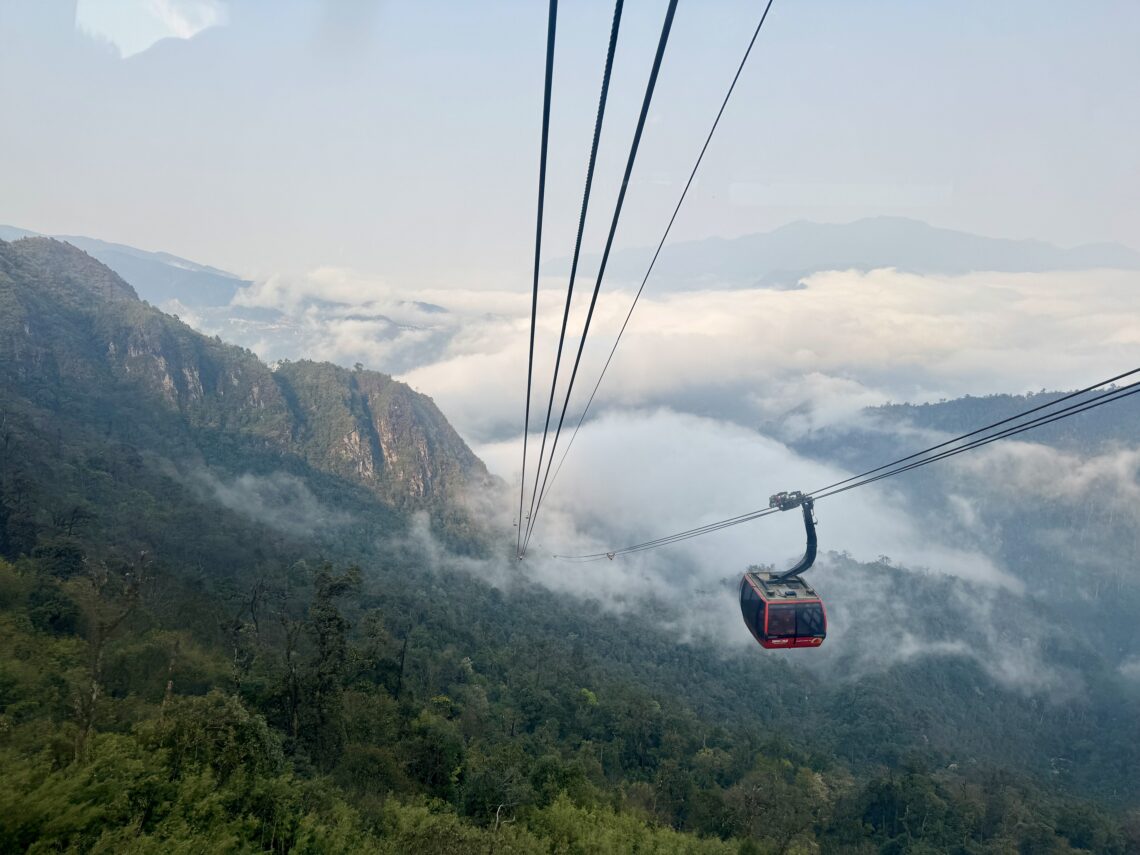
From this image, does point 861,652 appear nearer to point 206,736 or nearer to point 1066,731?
point 1066,731

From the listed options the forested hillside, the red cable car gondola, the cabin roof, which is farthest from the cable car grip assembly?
the forested hillside

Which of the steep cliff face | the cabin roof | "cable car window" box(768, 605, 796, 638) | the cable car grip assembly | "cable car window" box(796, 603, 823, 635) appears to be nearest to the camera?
the cable car grip assembly

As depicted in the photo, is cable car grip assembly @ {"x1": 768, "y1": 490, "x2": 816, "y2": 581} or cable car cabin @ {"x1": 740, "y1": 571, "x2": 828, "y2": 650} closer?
cable car grip assembly @ {"x1": 768, "y1": 490, "x2": 816, "y2": 581}

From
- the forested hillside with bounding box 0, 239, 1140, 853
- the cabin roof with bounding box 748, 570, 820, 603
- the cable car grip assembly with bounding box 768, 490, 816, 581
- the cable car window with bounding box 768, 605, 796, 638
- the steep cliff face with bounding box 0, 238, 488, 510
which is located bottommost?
the forested hillside with bounding box 0, 239, 1140, 853

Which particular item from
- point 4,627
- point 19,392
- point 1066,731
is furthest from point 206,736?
point 1066,731

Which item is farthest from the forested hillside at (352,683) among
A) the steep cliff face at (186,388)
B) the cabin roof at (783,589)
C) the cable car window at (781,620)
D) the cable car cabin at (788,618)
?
the cabin roof at (783,589)

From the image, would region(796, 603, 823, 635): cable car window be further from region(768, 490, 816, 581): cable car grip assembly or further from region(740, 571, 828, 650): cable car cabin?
region(768, 490, 816, 581): cable car grip assembly

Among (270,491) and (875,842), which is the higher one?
(270,491)

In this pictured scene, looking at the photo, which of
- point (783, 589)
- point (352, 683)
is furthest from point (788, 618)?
point (352, 683)
